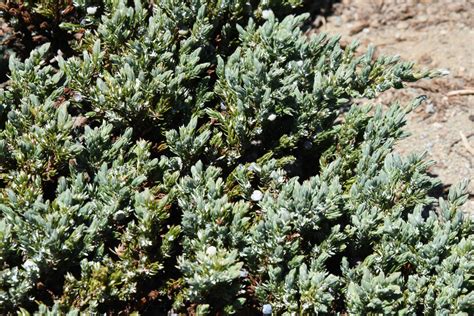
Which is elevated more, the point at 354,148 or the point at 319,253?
the point at 354,148

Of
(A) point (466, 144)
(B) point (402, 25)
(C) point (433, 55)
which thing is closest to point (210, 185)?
(A) point (466, 144)

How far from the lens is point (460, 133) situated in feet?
13.2

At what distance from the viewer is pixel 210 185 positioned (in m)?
2.87

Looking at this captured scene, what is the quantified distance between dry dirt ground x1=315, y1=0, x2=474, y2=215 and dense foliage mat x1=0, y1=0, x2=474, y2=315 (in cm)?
56

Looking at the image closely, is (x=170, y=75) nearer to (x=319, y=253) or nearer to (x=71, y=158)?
(x=71, y=158)

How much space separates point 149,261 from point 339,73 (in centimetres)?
130

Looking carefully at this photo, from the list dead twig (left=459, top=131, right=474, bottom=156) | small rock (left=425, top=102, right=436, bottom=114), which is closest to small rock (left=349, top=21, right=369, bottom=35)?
small rock (left=425, top=102, right=436, bottom=114)

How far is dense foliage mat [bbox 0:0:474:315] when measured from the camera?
2.74 m

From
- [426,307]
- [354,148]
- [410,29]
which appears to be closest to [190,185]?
[354,148]

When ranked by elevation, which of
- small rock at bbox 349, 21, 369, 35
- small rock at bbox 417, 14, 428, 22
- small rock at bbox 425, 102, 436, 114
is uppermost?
small rock at bbox 417, 14, 428, 22

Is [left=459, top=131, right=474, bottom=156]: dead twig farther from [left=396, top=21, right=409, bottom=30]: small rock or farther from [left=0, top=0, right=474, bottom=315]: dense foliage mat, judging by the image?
[left=396, top=21, right=409, bottom=30]: small rock

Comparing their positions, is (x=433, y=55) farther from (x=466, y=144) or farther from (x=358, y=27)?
(x=466, y=144)

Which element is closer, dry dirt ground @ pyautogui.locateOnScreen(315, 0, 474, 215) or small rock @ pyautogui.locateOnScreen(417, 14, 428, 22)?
dry dirt ground @ pyautogui.locateOnScreen(315, 0, 474, 215)

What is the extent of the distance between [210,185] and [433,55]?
2245 millimetres
